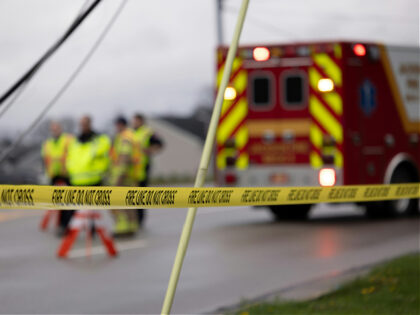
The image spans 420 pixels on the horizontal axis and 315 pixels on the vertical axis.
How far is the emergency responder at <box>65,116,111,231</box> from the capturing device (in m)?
13.0

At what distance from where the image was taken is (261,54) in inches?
578

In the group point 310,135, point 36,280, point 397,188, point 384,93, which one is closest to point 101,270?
point 36,280

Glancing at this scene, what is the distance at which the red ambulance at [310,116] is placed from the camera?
14.2 metres

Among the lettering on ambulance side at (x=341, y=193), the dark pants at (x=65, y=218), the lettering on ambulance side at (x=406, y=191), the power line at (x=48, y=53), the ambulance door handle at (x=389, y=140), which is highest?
the power line at (x=48, y=53)

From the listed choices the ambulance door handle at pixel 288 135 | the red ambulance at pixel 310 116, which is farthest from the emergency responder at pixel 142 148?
the ambulance door handle at pixel 288 135

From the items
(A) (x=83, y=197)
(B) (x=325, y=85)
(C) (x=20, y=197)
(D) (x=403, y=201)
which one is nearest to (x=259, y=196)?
(A) (x=83, y=197)

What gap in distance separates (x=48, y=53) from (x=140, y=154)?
848cm

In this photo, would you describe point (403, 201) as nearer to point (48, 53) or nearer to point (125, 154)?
point (125, 154)

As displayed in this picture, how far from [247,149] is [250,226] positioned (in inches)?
54.4

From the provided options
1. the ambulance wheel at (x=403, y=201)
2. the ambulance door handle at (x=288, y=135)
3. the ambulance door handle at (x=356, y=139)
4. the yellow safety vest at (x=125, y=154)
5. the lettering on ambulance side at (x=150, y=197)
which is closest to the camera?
the lettering on ambulance side at (x=150, y=197)

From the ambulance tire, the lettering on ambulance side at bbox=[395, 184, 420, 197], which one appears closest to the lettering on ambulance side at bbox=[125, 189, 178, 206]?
the lettering on ambulance side at bbox=[395, 184, 420, 197]

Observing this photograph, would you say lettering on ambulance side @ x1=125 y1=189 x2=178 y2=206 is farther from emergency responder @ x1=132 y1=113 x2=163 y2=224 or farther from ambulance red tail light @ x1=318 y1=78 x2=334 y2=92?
ambulance red tail light @ x1=318 y1=78 x2=334 y2=92

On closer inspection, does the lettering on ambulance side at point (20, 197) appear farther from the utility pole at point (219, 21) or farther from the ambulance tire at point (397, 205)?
the utility pole at point (219, 21)

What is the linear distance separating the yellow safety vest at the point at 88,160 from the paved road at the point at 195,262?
936mm
